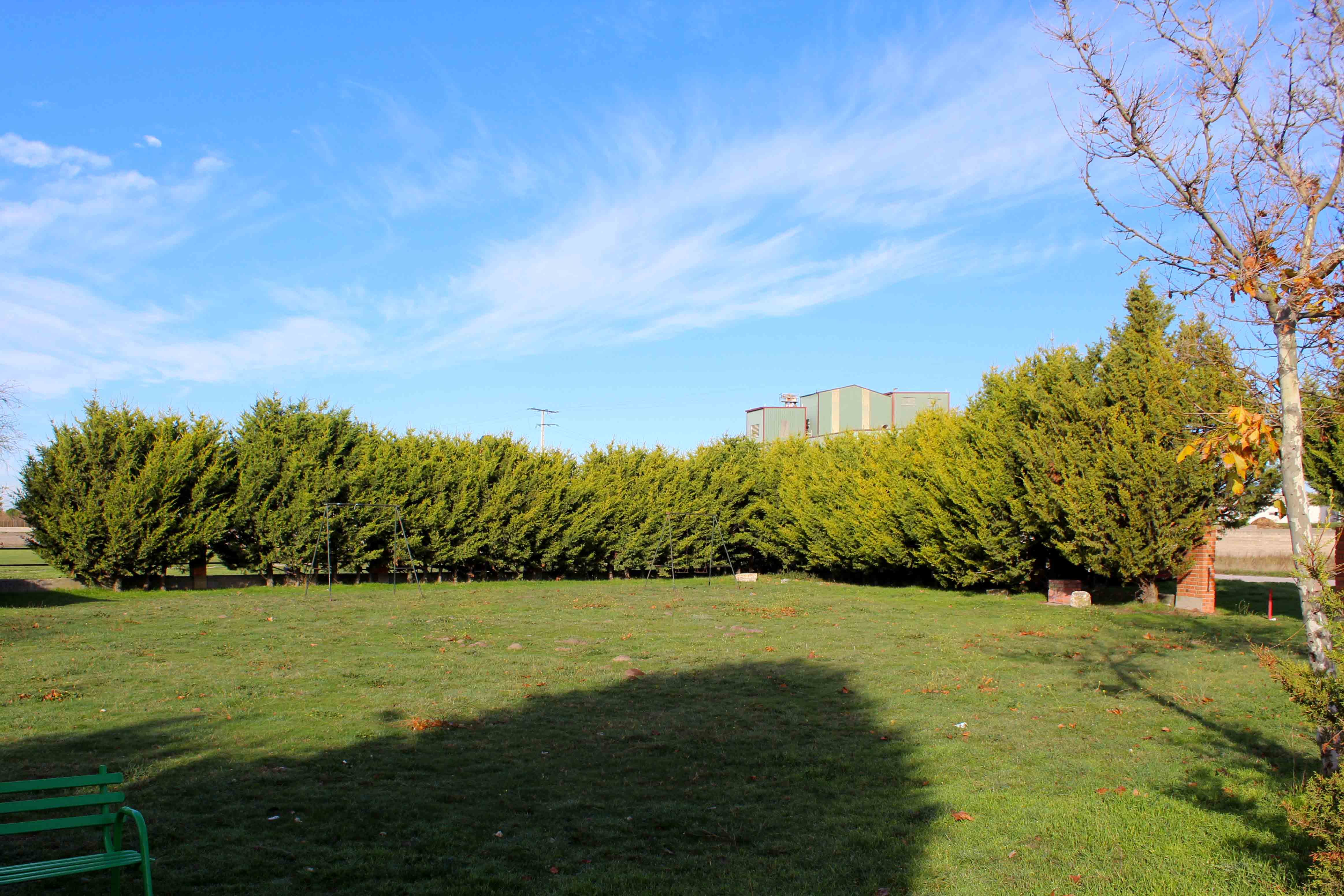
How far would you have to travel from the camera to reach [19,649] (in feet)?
39.6

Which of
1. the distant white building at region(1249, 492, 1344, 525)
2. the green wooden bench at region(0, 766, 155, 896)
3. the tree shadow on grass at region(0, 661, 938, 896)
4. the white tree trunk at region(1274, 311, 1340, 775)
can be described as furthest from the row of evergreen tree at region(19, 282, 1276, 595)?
the green wooden bench at region(0, 766, 155, 896)

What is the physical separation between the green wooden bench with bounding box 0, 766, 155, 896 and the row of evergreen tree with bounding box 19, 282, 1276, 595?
12.8m

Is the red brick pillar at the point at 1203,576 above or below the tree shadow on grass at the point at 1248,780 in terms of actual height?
above

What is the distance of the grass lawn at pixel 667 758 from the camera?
4.90 metres

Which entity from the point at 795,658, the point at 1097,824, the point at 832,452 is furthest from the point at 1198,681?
the point at 832,452

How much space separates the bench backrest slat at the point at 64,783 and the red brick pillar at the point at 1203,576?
21.1 meters

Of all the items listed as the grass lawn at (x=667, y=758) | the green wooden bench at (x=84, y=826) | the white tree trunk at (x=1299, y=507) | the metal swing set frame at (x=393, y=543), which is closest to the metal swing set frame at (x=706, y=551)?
the metal swing set frame at (x=393, y=543)

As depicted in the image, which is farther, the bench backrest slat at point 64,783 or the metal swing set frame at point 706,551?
the metal swing set frame at point 706,551

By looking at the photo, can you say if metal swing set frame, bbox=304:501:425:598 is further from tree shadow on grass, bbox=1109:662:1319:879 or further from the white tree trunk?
the white tree trunk

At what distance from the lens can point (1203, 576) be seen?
19.3 m

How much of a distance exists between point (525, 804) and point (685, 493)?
1127 inches

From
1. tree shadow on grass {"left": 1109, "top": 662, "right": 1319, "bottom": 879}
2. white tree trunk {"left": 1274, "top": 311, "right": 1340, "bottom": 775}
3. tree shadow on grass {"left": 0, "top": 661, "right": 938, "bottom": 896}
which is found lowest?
tree shadow on grass {"left": 0, "top": 661, "right": 938, "bottom": 896}

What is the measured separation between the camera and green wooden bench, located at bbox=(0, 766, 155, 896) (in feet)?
12.0

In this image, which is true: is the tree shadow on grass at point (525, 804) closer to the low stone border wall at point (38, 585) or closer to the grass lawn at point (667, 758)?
the grass lawn at point (667, 758)
